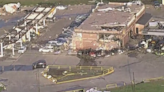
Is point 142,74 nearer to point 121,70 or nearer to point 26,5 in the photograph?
point 121,70

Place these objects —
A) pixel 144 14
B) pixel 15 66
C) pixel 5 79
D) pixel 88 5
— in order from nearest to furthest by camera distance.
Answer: pixel 5 79 < pixel 15 66 < pixel 144 14 < pixel 88 5

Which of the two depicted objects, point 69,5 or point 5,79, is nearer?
point 5,79

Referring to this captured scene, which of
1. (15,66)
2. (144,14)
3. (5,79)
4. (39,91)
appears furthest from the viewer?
(144,14)

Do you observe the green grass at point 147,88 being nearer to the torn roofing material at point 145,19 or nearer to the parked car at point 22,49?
the parked car at point 22,49

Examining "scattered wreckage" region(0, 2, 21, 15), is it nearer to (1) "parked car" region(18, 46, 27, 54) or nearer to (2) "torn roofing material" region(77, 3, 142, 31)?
(2) "torn roofing material" region(77, 3, 142, 31)

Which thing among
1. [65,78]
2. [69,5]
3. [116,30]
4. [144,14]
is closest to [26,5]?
[69,5]

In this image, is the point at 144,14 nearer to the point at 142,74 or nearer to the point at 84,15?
the point at 84,15

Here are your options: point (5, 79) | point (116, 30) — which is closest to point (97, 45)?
point (116, 30)
